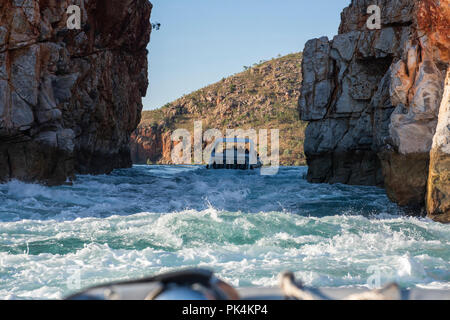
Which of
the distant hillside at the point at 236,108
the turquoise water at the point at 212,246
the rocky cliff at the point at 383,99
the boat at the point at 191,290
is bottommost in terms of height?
the turquoise water at the point at 212,246

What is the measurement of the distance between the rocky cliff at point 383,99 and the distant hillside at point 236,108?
4466 cm

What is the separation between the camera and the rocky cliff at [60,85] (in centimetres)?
1562

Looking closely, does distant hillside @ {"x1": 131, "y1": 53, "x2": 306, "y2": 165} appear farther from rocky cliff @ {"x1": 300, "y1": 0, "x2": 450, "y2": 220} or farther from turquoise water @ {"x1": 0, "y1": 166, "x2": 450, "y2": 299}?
turquoise water @ {"x1": 0, "y1": 166, "x2": 450, "y2": 299}

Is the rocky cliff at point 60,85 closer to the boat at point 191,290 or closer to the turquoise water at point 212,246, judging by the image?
the turquoise water at point 212,246

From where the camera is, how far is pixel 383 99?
18203 millimetres

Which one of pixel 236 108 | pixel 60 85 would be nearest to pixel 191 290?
pixel 60 85

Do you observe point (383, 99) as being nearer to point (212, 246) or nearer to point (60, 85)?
point (212, 246)

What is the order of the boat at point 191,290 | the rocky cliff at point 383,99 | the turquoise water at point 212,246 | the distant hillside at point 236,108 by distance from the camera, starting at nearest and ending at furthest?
the boat at point 191,290 → the turquoise water at point 212,246 → the rocky cliff at point 383,99 → the distant hillside at point 236,108

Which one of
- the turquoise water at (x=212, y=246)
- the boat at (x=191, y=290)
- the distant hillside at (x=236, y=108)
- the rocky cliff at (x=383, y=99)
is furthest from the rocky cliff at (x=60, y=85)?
the distant hillside at (x=236, y=108)

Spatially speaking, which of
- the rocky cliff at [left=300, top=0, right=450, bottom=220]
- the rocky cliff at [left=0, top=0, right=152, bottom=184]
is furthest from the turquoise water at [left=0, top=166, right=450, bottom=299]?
the rocky cliff at [left=0, top=0, right=152, bottom=184]

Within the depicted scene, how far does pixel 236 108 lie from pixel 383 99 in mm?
62751
